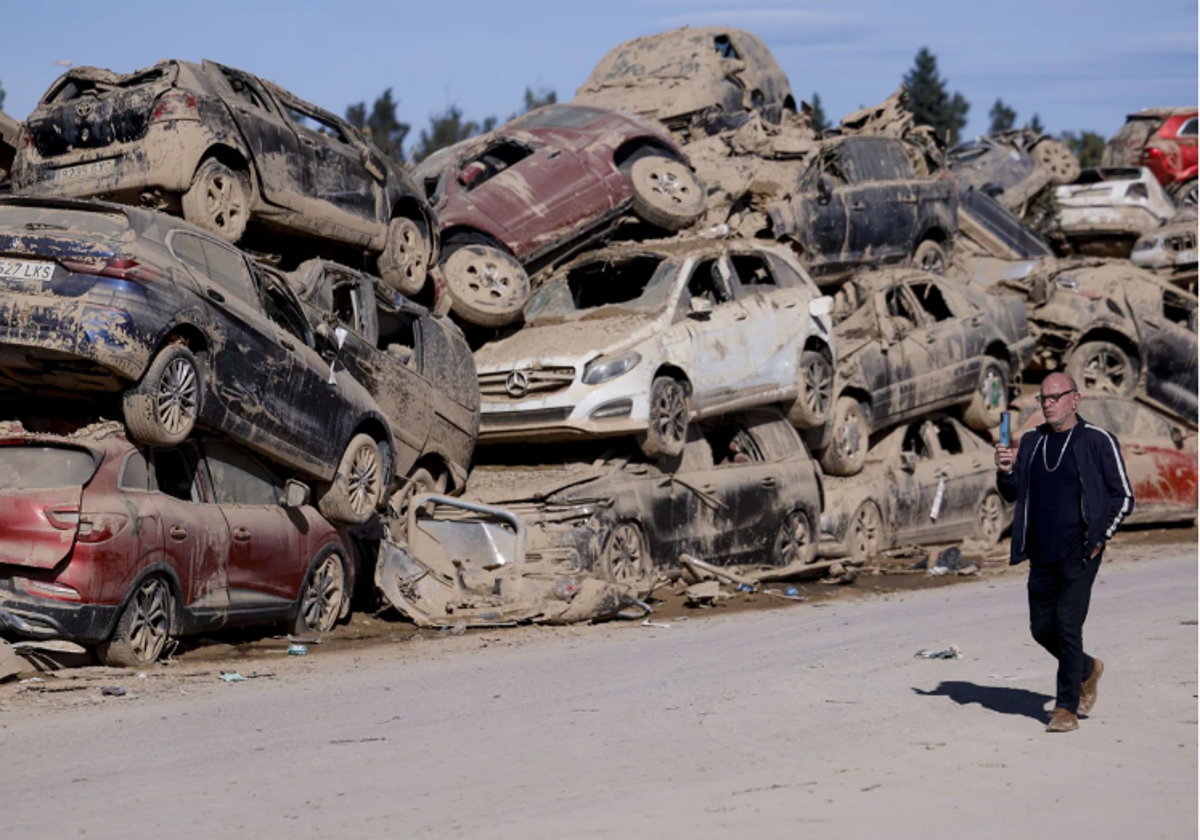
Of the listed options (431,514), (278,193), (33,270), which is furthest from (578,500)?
(33,270)

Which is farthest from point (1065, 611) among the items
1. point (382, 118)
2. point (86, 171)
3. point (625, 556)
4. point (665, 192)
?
point (382, 118)

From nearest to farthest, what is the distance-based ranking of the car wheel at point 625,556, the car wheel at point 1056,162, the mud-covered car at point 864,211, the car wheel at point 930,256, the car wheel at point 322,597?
the car wheel at point 322,597 → the car wheel at point 625,556 → the mud-covered car at point 864,211 → the car wheel at point 930,256 → the car wheel at point 1056,162

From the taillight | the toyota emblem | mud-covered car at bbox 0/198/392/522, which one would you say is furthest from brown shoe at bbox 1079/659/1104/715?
the taillight

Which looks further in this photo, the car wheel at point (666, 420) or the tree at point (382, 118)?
the tree at point (382, 118)

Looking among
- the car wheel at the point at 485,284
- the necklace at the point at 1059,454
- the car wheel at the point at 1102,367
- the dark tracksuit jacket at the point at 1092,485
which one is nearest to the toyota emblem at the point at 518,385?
the car wheel at the point at 485,284

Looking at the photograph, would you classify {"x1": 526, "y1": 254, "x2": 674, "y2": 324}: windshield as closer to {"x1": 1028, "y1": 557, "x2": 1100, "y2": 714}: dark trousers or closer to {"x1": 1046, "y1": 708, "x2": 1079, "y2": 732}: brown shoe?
{"x1": 1028, "y1": 557, "x2": 1100, "y2": 714}: dark trousers

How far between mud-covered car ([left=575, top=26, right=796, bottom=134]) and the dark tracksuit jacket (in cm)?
1524

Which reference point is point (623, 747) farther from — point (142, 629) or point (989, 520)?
point (989, 520)

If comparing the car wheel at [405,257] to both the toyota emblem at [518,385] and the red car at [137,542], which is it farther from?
the red car at [137,542]

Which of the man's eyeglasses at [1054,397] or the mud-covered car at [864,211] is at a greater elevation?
the mud-covered car at [864,211]

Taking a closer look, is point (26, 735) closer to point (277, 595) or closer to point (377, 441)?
point (277, 595)

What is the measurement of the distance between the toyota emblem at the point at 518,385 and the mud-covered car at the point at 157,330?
330 cm

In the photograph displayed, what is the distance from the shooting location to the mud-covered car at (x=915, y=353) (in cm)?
1905

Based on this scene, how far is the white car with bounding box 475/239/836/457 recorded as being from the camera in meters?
15.4
